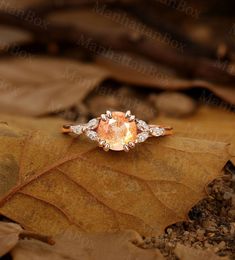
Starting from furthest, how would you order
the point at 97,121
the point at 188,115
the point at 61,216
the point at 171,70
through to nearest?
the point at 171,70 → the point at 188,115 → the point at 97,121 → the point at 61,216

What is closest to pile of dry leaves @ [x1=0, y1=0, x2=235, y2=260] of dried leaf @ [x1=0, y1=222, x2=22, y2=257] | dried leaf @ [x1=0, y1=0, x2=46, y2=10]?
dried leaf @ [x1=0, y1=222, x2=22, y2=257]

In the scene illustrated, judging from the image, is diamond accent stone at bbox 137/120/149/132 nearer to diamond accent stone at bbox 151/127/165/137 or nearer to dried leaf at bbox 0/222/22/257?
diamond accent stone at bbox 151/127/165/137

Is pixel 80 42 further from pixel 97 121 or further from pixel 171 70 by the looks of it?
pixel 97 121

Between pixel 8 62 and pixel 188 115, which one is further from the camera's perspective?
pixel 8 62

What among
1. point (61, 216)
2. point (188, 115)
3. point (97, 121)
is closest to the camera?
point (61, 216)

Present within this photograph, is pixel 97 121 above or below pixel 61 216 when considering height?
above

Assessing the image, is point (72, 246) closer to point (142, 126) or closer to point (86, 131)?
point (86, 131)

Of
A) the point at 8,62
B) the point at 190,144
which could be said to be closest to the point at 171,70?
the point at 8,62

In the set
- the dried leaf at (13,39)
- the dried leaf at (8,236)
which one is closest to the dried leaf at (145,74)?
the dried leaf at (13,39)
